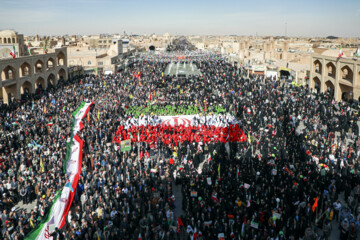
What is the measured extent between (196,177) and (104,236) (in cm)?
435

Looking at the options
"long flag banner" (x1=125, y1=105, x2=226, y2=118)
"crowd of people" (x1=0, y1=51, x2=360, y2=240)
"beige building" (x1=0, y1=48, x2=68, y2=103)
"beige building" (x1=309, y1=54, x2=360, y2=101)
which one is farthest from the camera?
"beige building" (x1=0, y1=48, x2=68, y2=103)

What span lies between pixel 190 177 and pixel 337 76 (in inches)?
857

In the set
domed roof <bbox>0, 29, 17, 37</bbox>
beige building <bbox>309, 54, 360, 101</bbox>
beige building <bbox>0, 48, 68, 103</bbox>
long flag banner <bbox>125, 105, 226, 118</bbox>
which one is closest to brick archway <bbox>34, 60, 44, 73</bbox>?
beige building <bbox>0, 48, 68, 103</bbox>

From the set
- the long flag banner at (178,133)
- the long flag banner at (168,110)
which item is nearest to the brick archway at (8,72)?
the long flag banner at (168,110)

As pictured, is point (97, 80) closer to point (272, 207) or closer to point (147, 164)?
point (147, 164)

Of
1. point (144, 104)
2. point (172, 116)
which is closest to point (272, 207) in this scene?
point (172, 116)

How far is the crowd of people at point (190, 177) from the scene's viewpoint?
31.7 ft

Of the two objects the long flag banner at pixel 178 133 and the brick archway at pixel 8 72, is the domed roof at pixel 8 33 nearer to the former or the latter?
the brick archway at pixel 8 72

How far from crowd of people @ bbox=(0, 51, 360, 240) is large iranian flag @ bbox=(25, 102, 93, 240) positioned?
30cm

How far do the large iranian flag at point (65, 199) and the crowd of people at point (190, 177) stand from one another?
296mm

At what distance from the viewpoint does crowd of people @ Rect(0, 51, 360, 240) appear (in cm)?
966

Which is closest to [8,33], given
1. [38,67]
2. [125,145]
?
[38,67]

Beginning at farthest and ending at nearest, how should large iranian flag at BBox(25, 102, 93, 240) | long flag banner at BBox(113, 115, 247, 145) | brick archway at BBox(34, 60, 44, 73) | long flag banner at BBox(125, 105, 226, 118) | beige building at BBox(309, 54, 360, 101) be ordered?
brick archway at BBox(34, 60, 44, 73), beige building at BBox(309, 54, 360, 101), long flag banner at BBox(125, 105, 226, 118), long flag banner at BBox(113, 115, 247, 145), large iranian flag at BBox(25, 102, 93, 240)

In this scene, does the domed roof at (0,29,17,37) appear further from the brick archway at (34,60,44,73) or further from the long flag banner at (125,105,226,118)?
the long flag banner at (125,105,226,118)
